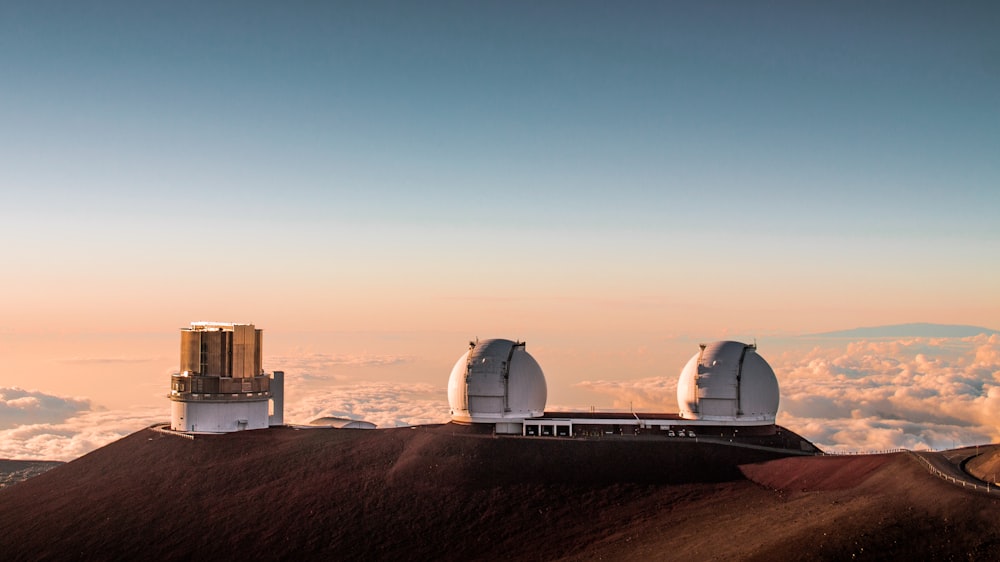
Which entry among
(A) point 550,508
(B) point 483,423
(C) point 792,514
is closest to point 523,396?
(B) point 483,423

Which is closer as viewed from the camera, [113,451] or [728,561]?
[728,561]

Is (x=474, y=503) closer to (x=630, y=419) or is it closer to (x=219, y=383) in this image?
(x=630, y=419)

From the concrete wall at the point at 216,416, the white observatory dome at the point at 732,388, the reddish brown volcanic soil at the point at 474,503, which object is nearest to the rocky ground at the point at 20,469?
the reddish brown volcanic soil at the point at 474,503

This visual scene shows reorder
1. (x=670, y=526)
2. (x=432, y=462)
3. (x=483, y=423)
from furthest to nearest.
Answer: (x=483, y=423) < (x=432, y=462) < (x=670, y=526)

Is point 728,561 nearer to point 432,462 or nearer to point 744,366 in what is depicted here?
point 432,462

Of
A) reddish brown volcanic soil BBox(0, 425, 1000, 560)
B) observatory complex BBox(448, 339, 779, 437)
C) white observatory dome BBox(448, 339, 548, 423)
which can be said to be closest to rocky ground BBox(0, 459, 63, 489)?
reddish brown volcanic soil BBox(0, 425, 1000, 560)

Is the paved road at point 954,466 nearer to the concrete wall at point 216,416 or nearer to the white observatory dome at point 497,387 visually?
the white observatory dome at point 497,387

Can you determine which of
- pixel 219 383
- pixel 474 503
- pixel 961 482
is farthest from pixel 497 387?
pixel 961 482
